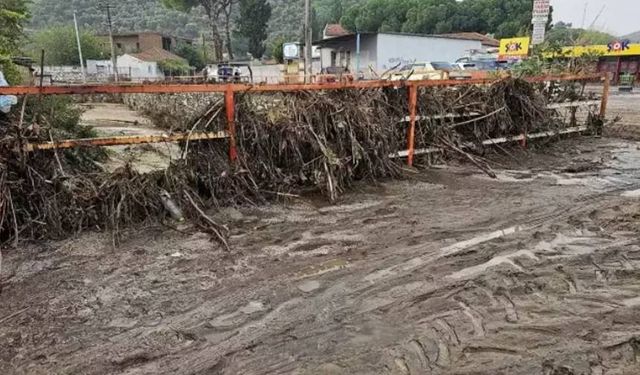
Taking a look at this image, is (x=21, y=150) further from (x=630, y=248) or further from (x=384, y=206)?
(x=630, y=248)

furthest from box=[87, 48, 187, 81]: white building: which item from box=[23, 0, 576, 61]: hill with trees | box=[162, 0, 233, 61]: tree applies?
box=[23, 0, 576, 61]: hill with trees

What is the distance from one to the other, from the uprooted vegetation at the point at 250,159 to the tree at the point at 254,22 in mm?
60178

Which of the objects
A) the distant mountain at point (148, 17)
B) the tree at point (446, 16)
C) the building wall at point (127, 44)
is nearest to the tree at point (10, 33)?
the tree at point (446, 16)

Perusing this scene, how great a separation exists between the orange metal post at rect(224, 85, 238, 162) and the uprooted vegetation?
0.21 ft

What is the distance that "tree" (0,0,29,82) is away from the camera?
819 centimetres

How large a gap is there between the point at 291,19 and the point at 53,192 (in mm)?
99193

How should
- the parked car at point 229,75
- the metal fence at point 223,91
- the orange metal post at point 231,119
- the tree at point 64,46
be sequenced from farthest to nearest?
the tree at point 64,46
the parked car at point 229,75
the orange metal post at point 231,119
the metal fence at point 223,91

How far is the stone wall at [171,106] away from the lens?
5.57 meters

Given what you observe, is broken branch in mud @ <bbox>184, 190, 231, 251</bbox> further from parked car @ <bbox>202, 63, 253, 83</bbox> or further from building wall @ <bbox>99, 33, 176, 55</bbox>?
building wall @ <bbox>99, 33, 176, 55</bbox>

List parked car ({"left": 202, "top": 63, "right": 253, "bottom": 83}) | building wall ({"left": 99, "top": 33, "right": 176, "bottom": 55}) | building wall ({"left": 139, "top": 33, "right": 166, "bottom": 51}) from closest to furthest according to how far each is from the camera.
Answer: parked car ({"left": 202, "top": 63, "right": 253, "bottom": 83}), building wall ({"left": 139, "top": 33, "right": 166, "bottom": 51}), building wall ({"left": 99, "top": 33, "right": 176, "bottom": 55})

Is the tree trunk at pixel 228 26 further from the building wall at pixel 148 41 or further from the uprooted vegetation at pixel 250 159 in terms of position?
the uprooted vegetation at pixel 250 159

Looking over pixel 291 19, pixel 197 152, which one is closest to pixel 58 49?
pixel 291 19

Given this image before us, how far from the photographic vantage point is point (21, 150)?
4.40m

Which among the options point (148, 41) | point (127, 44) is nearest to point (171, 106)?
point (148, 41)
